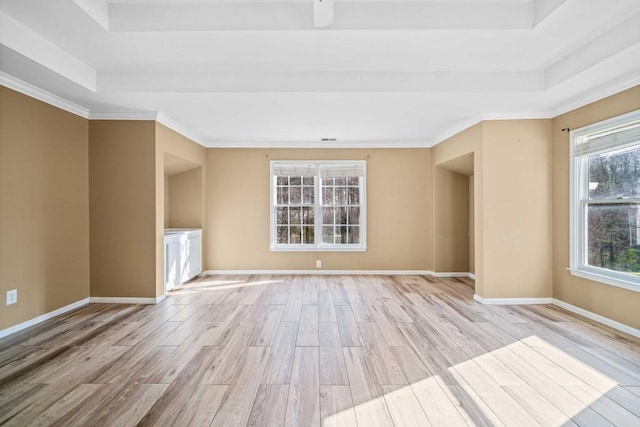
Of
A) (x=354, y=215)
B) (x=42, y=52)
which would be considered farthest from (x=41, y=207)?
(x=354, y=215)

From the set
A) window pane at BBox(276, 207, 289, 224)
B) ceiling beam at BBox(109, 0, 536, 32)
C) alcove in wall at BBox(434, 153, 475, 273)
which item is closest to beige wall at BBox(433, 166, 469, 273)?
alcove in wall at BBox(434, 153, 475, 273)

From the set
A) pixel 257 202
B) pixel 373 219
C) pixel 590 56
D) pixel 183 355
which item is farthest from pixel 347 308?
pixel 590 56

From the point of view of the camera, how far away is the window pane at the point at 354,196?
19.7 feet

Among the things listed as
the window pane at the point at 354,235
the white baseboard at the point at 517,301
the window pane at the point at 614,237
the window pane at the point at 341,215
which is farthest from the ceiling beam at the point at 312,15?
the window pane at the point at 354,235

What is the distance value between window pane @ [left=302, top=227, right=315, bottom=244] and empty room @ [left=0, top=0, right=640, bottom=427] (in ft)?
2.72

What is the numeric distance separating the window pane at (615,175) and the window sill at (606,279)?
0.84 meters

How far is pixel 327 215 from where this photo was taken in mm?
6016

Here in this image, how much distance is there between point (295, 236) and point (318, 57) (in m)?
3.60

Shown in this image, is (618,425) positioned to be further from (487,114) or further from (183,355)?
(487,114)

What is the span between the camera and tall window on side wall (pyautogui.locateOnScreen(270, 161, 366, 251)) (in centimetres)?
597

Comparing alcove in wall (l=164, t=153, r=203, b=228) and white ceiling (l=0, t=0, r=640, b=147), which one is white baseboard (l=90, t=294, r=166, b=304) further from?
white ceiling (l=0, t=0, r=640, b=147)

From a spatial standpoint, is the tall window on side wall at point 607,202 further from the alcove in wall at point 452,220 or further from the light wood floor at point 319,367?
the alcove in wall at point 452,220

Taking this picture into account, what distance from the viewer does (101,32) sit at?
8.46ft

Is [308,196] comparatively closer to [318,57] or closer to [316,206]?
[316,206]
